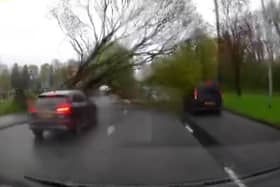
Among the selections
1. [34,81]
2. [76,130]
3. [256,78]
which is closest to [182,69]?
[34,81]

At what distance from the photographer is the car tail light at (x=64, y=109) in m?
14.5

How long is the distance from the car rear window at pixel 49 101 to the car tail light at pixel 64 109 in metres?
0.13

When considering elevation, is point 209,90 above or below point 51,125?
above

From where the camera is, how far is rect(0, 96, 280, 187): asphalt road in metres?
7.73

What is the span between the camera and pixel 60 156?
34.3 feet

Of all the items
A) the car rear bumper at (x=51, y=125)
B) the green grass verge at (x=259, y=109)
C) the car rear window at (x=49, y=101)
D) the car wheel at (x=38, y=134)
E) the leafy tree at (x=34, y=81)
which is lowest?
the green grass verge at (x=259, y=109)

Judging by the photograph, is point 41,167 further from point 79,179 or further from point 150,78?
point 150,78

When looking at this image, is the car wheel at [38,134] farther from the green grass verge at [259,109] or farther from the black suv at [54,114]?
the green grass verge at [259,109]

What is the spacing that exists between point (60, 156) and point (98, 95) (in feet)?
90.7

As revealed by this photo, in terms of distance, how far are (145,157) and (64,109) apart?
5271 millimetres

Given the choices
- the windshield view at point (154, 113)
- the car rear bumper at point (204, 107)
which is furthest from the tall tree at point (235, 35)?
the car rear bumper at point (204, 107)

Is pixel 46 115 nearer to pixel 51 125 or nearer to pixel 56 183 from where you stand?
A: pixel 51 125

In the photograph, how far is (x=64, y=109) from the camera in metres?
14.6

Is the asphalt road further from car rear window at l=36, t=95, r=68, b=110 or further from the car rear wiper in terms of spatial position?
car rear window at l=36, t=95, r=68, b=110
